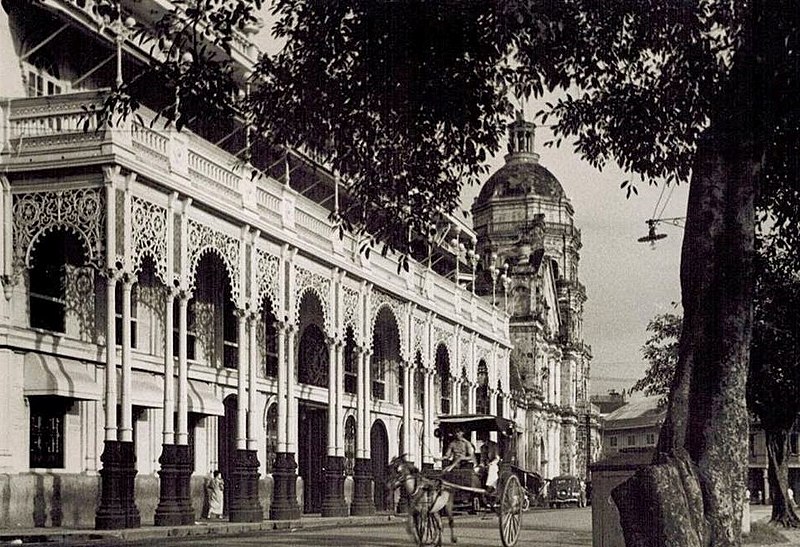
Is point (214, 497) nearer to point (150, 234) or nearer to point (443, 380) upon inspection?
point (150, 234)

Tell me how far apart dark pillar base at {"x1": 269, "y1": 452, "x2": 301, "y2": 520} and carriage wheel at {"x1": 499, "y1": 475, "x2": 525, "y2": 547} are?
1049cm

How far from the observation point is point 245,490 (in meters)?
27.1

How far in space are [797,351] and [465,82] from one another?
1635 cm

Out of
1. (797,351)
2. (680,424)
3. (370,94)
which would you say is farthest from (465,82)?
(797,351)

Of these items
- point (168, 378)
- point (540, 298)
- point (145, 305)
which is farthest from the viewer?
point (540, 298)

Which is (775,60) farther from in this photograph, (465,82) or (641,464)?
(641,464)

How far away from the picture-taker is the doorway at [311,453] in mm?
37562

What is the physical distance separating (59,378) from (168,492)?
2.83 metres

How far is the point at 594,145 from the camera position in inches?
587

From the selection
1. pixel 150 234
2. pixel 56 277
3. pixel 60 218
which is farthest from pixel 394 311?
pixel 60 218

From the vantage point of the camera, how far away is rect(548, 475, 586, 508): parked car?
6169 centimetres

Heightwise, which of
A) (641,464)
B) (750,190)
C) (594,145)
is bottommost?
(641,464)

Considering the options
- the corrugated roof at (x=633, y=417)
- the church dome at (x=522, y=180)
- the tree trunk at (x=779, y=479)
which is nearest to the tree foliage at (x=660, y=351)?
the tree trunk at (x=779, y=479)

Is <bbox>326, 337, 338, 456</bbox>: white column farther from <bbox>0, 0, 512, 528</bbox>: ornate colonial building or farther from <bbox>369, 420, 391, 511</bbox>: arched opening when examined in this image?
<bbox>369, 420, 391, 511</bbox>: arched opening
